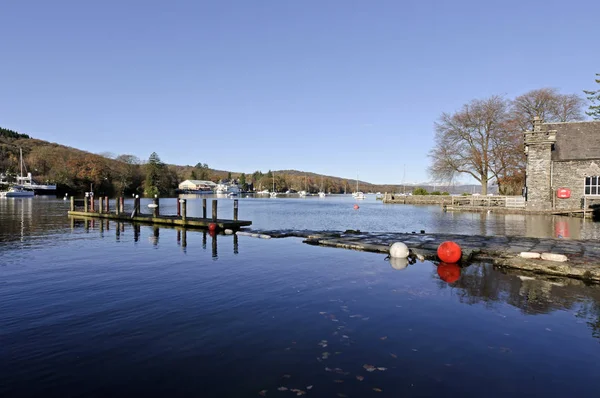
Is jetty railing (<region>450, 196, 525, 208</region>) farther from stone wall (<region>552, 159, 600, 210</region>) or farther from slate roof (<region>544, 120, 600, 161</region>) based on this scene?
slate roof (<region>544, 120, 600, 161</region>)

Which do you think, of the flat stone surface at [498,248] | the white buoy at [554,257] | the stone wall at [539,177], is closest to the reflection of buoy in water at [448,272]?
the flat stone surface at [498,248]

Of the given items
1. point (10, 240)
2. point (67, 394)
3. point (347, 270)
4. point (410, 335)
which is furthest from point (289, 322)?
point (10, 240)

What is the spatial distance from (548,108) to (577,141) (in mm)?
18824

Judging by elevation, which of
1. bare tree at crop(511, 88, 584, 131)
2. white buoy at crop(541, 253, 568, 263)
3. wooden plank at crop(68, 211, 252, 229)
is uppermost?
bare tree at crop(511, 88, 584, 131)

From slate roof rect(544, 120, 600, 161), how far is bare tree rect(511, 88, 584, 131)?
14733mm

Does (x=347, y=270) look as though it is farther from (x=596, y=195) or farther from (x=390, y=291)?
(x=596, y=195)

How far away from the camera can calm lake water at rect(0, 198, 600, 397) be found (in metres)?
4.83

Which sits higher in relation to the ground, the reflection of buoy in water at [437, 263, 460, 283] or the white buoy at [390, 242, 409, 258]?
the white buoy at [390, 242, 409, 258]

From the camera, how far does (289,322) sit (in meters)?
7.05

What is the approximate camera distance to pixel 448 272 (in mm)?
11367

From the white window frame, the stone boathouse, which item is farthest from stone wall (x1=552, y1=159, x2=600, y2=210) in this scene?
the white window frame

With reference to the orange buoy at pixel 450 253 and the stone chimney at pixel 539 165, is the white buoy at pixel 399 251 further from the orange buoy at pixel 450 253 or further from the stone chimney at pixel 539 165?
the stone chimney at pixel 539 165

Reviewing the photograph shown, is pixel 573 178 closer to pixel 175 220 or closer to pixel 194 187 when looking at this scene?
pixel 175 220

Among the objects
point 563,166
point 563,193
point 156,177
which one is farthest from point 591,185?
point 156,177
